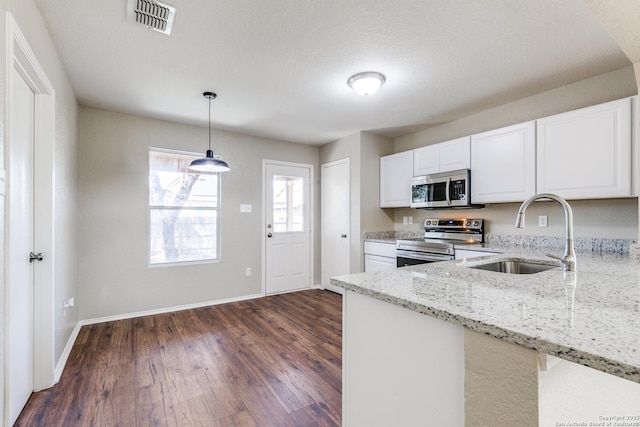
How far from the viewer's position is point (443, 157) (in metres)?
3.54

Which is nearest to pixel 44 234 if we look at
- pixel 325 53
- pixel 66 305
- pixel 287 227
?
pixel 66 305

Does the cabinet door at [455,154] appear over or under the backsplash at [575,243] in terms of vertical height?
over

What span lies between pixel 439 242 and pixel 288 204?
2317 mm

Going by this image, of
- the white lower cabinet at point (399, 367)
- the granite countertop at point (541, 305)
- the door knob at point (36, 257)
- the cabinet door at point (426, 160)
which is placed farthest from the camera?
the cabinet door at point (426, 160)

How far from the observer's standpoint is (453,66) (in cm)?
241

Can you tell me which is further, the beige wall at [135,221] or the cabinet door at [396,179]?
the cabinet door at [396,179]

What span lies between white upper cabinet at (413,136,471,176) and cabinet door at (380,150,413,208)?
0.13m

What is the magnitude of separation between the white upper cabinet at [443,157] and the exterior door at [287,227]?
182 cm

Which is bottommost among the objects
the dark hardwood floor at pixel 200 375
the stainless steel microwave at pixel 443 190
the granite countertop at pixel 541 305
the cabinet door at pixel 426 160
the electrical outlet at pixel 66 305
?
the dark hardwood floor at pixel 200 375

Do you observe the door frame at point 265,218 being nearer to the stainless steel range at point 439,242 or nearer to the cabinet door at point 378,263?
the cabinet door at point 378,263

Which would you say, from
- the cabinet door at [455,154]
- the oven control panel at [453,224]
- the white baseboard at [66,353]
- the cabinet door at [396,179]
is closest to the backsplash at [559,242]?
the oven control panel at [453,224]

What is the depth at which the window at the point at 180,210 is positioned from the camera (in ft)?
12.1

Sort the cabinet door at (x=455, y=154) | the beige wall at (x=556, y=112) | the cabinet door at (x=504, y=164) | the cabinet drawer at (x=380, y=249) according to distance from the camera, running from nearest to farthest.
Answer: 1. the beige wall at (x=556, y=112)
2. the cabinet door at (x=504, y=164)
3. the cabinet door at (x=455, y=154)
4. the cabinet drawer at (x=380, y=249)

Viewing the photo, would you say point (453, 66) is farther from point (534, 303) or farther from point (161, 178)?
point (161, 178)
